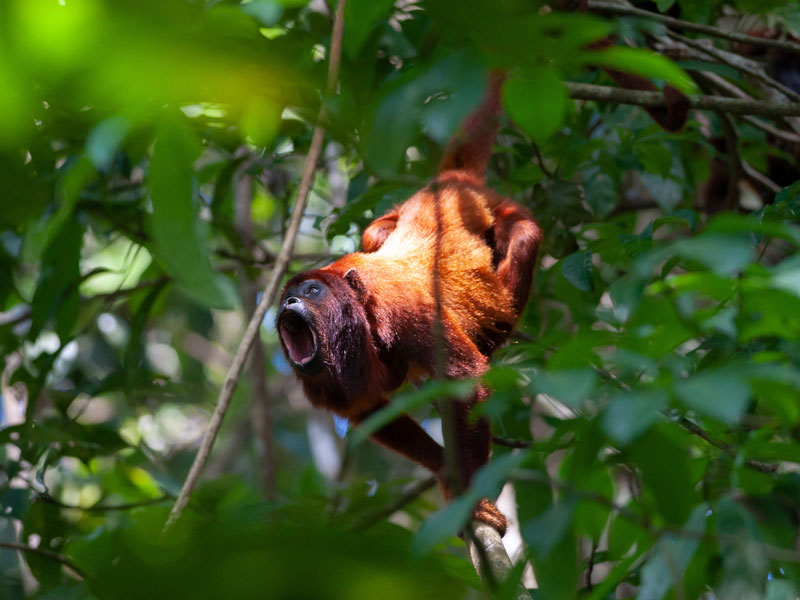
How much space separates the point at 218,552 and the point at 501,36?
2.21ft

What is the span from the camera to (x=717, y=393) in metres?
1.04

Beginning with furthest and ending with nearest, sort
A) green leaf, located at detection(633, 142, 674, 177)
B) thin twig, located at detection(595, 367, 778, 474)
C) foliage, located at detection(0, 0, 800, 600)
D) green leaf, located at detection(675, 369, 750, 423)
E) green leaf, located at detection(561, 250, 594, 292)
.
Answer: green leaf, located at detection(633, 142, 674, 177)
green leaf, located at detection(561, 250, 594, 292)
thin twig, located at detection(595, 367, 778, 474)
green leaf, located at detection(675, 369, 750, 423)
foliage, located at detection(0, 0, 800, 600)

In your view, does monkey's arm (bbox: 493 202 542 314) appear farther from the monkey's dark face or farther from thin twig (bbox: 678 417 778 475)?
thin twig (bbox: 678 417 778 475)

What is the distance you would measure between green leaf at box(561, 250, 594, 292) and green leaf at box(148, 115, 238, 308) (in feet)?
6.82

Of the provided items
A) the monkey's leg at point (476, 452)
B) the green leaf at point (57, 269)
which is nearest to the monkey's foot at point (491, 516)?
the monkey's leg at point (476, 452)

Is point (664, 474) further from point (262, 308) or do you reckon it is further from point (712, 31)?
point (712, 31)

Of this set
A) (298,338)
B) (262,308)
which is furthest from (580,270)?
(262,308)

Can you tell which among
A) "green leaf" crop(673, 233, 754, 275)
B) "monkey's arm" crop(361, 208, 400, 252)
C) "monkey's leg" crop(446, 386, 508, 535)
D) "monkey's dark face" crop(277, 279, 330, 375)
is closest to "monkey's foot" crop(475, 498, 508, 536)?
"monkey's leg" crop(446, 386, 508, 535)

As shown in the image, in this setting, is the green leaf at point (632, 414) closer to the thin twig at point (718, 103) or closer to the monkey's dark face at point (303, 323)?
the thin twig at point (718, 103)

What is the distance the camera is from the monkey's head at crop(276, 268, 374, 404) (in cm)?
Answer: 341

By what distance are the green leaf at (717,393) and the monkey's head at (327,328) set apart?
2407 millimetres

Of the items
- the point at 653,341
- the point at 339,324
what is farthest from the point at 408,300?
the point at 653,341

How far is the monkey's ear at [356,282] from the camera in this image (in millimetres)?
3535

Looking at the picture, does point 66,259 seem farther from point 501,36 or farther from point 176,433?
point 176,433
